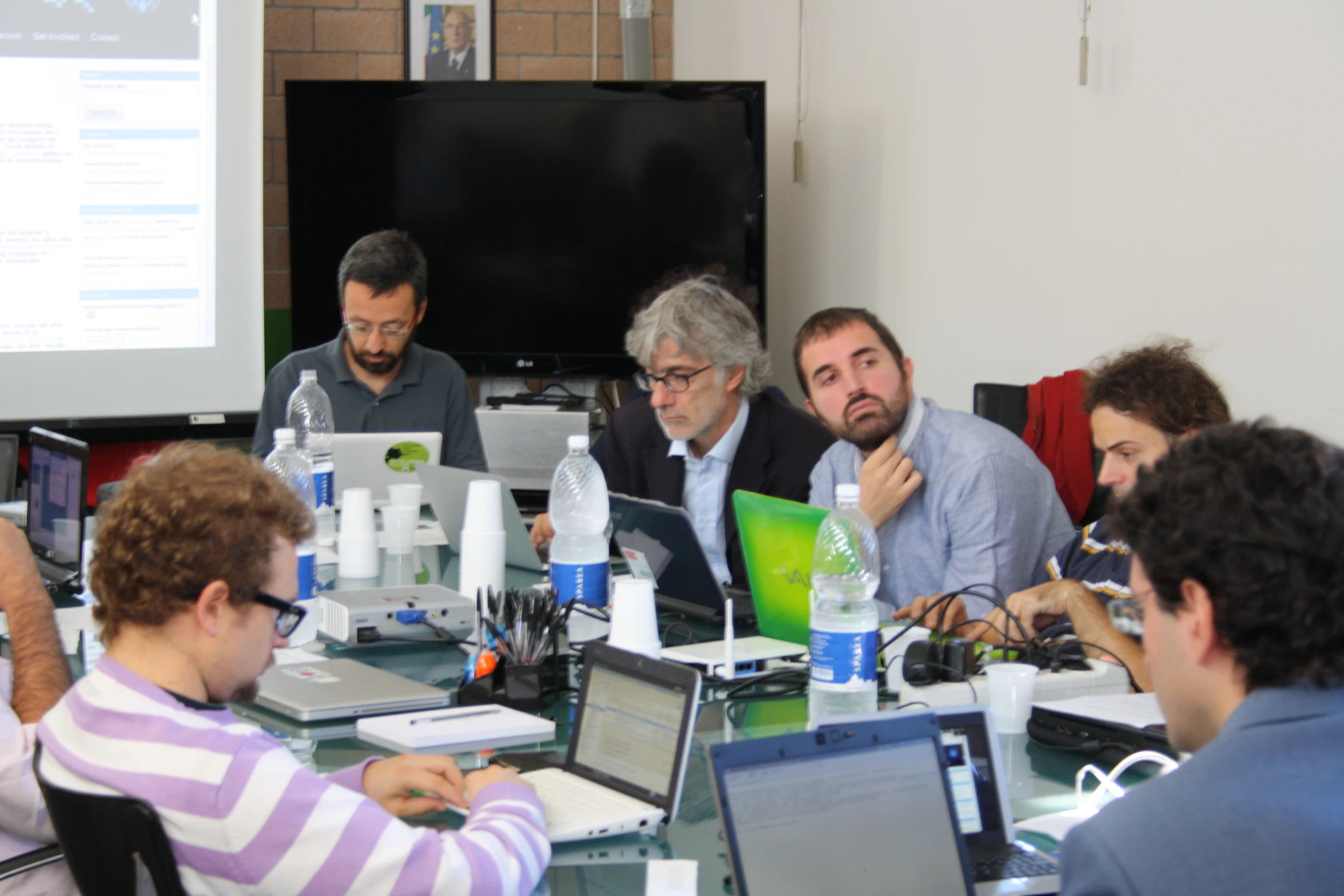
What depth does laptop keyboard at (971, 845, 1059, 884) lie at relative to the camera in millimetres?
1170

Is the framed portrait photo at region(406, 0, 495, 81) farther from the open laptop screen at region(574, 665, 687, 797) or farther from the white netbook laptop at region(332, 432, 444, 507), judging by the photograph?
the open laptop screen at region(574, 665, 687, 797)

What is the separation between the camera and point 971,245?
11.6ft

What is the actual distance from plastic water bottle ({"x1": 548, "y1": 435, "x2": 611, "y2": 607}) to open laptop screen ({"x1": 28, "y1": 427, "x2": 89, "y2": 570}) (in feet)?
2.76

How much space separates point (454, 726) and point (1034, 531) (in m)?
1.18

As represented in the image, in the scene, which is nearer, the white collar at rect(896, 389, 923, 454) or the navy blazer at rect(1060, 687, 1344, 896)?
the navy blazer at rect(1060, 687, 1344, 896)

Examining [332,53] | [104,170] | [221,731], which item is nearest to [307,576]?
[221,731]

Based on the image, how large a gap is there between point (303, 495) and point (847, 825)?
4.00 feet

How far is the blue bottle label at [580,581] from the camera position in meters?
2.07

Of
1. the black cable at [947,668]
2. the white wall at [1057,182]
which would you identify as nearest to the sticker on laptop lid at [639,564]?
the black cable at [947,668]

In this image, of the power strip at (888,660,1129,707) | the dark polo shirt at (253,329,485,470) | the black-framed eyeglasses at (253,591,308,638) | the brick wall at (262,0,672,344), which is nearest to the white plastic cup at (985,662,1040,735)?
the power strip at (888,660,1129,707)

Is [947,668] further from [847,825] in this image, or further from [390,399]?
[390,399]

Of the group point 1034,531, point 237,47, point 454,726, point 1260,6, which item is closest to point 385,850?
point 454,726

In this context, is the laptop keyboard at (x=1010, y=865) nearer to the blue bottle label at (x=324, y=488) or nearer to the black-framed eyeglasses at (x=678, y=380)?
the black-framed eyeglasses at (x=678, y=380)

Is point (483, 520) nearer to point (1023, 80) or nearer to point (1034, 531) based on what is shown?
point (1034, 531)
